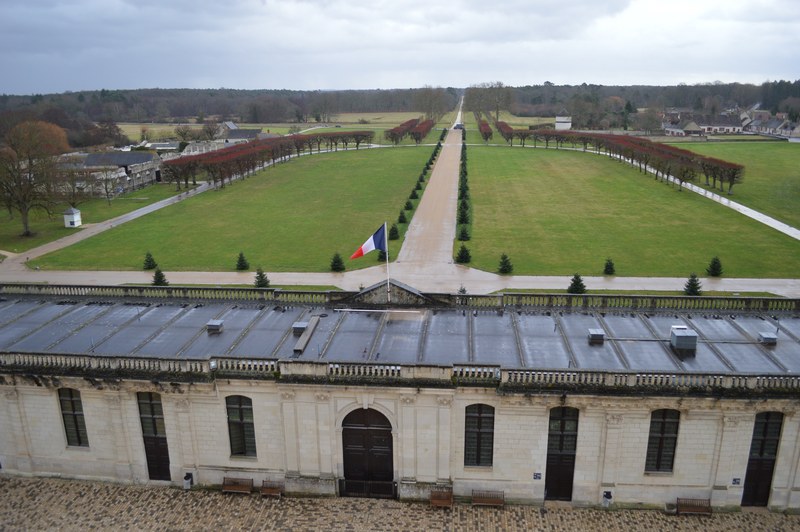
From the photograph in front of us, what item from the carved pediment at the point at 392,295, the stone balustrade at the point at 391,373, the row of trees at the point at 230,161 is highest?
the carved pediment at the point at 392,295

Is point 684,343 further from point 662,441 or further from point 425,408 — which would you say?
point 425,408

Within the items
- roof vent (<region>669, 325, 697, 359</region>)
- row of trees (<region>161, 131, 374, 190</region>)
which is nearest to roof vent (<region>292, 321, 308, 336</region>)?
roof vent (<region>669, 325, 697, 359</region>)

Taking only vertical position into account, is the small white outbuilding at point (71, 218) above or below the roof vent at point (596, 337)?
below

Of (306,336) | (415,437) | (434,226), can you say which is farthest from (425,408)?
(434,226)

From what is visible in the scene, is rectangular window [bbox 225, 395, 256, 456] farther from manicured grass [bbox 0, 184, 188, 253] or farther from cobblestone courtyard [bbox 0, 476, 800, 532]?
manicured grass [bbox 0, 184, 188, 253]

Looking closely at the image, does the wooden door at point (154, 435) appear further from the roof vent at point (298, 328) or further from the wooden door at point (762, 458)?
the wooden door at point (762, 458)

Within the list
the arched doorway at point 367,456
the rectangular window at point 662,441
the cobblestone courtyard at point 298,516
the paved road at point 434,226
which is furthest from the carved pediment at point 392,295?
the paved road at point 434,226
